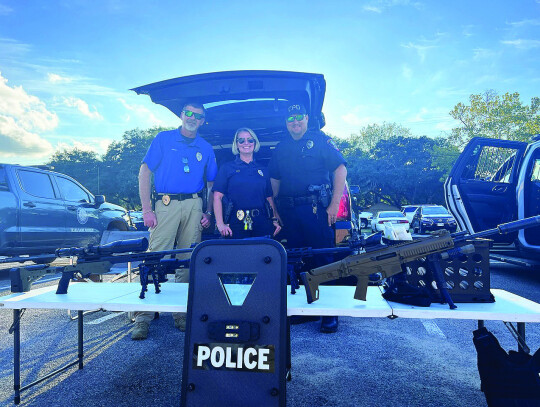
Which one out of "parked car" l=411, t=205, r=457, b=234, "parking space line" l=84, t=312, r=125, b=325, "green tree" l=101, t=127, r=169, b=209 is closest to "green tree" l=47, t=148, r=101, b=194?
"green tree" l=101, t=127, r=169, b=209

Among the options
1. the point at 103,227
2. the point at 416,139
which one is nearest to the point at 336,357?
the point at 103,227

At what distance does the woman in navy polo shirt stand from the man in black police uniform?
0.19 meters

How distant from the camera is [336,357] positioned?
122 inches

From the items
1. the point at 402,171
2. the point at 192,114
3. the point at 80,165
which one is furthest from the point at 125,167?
the point at 192,114

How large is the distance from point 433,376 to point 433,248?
122cm

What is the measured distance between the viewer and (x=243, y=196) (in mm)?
3650

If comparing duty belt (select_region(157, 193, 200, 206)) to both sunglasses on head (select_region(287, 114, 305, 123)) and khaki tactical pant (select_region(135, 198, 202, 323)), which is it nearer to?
khaki tactical pant (select_region(135, 198, 202, 323))

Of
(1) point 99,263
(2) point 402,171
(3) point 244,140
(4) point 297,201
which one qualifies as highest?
(2) point 402,171

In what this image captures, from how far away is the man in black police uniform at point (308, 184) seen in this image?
3.58 m

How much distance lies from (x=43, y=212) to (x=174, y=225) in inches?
179

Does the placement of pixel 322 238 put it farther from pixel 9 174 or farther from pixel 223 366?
pixel 9 174

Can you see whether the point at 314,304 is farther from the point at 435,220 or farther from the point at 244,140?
the point at 435,220

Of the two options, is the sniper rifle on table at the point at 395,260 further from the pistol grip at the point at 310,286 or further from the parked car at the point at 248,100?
the parked car at the point at 248,100

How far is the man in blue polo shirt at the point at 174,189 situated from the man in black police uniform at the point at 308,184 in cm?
82
